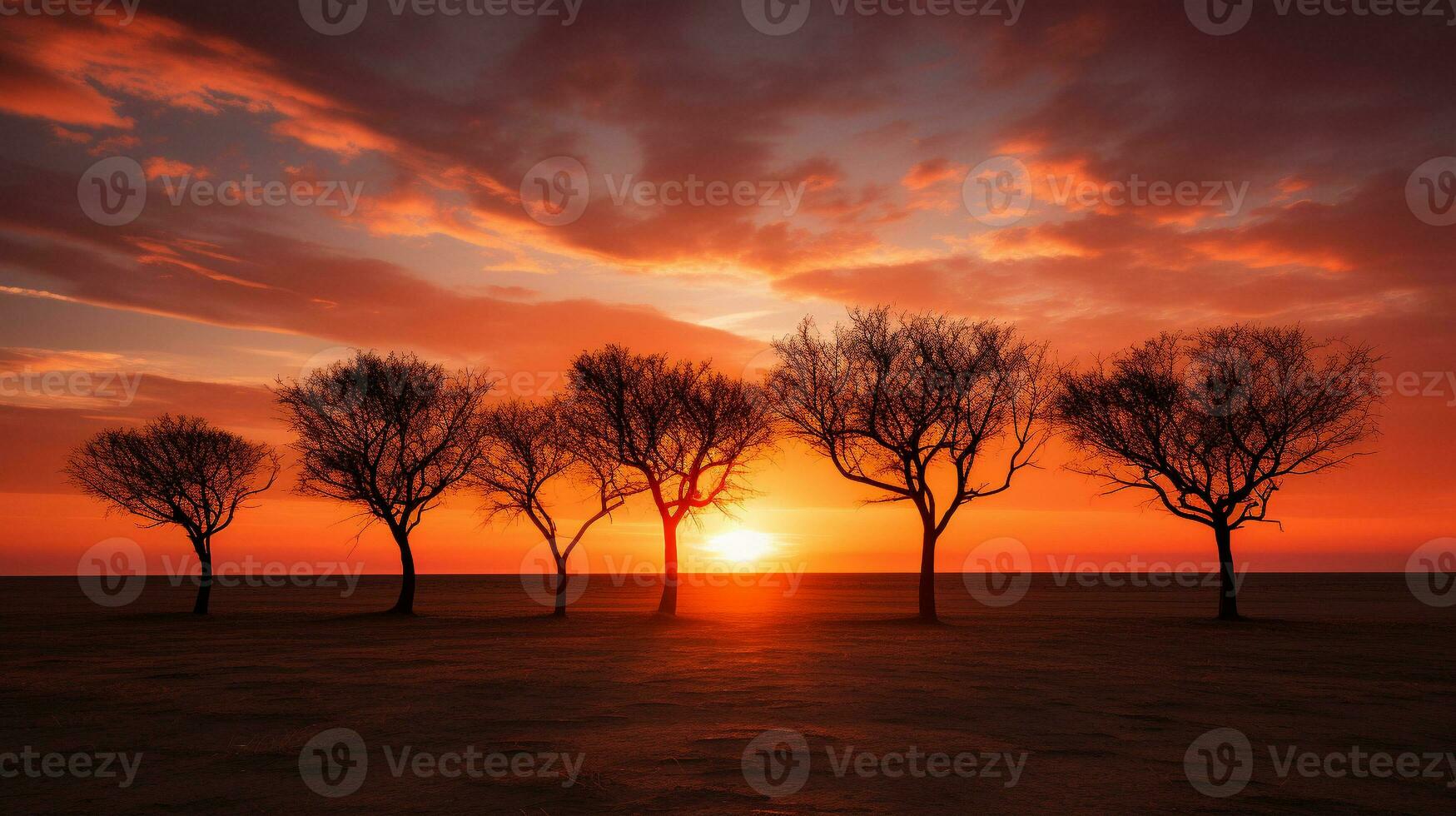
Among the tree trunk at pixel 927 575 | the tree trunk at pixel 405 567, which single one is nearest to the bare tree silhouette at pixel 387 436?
the tree trunk at pixel 405 567

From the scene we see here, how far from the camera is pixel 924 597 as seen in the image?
135 feet

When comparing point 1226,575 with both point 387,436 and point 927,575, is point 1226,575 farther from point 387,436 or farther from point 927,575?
point 387,436

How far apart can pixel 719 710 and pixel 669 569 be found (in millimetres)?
29175

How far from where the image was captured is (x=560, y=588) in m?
47.4

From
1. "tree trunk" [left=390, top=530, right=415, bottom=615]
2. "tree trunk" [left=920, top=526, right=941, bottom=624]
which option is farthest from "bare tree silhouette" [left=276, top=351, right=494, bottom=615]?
"tree trunk" [left=920, top=526, right=941, bottom=624]

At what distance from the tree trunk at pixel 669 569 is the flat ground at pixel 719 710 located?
771 centimetres

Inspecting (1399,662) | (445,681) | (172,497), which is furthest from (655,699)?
(172,497)

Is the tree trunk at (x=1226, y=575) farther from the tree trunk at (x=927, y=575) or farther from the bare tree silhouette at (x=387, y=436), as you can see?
the bare tree silhouette at (x=387, y=436)

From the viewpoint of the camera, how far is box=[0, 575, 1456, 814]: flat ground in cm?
1035

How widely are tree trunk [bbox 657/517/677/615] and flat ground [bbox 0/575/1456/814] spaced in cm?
771

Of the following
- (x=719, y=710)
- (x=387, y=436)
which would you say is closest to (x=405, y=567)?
(x=387, y=436)

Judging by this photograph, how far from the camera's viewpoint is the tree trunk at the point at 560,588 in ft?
154

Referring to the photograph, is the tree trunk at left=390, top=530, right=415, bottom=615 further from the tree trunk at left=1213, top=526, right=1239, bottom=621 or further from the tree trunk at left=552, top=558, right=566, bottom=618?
the tree trunk at left=1213, top=526, right=1239, bottom=621

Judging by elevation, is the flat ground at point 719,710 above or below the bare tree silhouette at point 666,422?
below
